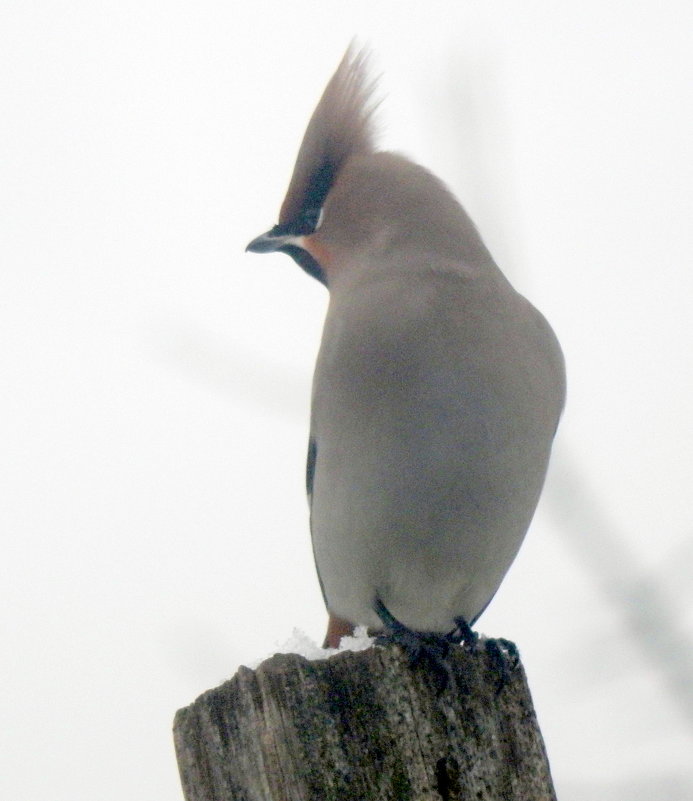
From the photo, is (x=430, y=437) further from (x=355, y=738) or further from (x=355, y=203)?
(x=355, y=738)

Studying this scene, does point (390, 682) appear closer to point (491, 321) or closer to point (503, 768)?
point (503, 768)

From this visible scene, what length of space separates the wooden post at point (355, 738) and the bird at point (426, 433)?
5.24 feet

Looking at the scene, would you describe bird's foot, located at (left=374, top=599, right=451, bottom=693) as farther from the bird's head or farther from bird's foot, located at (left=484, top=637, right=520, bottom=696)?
the bird's head

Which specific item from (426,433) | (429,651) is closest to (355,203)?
(426,433)

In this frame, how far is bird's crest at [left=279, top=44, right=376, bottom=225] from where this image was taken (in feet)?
16.2

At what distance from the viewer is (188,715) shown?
2.12 m

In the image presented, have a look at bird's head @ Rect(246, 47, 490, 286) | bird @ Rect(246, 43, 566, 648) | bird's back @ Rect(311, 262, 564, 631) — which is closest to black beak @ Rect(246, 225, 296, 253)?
bird's head @ Rect(246, 47, 490, 286)

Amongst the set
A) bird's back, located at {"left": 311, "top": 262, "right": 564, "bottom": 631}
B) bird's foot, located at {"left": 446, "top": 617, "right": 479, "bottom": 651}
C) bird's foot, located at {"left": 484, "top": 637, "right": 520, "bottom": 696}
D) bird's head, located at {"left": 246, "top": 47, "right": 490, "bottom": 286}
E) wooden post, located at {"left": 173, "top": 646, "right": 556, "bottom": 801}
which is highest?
bird's head, located at {"left": 246, "top": 47, "right": 490, "bottom": 286}

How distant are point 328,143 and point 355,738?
11.1 feet

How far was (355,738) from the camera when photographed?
201 centimetres

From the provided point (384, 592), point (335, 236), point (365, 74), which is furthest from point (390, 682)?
point (365, 74)

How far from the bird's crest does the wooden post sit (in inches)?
120

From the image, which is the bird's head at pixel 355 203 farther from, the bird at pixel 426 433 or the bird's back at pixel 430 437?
the bird's back at pixel 430 437

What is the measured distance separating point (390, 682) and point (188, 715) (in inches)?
13.7
